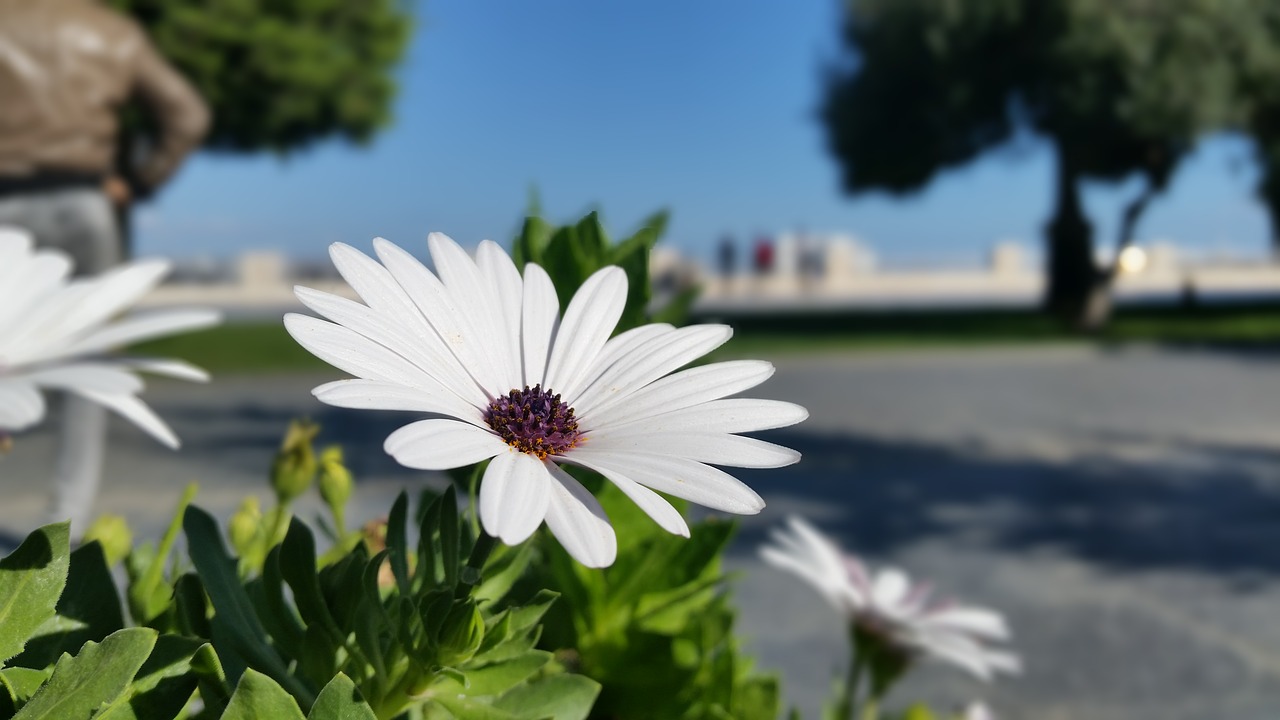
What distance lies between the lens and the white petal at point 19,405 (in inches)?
17.9

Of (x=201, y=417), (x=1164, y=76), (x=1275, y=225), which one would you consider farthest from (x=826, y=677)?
(x=1275, y=225)

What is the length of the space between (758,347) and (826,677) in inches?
487

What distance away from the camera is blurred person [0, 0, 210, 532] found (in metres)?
4.91

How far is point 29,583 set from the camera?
434 millimetres

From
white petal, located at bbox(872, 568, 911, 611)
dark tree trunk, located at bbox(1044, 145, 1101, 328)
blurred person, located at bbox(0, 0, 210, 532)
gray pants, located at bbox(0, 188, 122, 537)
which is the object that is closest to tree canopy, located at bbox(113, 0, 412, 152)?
blurred person, located at bbox(0, 0, 210, 532)

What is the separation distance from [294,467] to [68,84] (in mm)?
5001

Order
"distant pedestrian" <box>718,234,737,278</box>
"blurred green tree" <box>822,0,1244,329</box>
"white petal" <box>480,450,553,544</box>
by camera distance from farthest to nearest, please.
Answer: "distant pedestrian" <box>718,234,737,278</box>, "blurred green tree" <box>822,0,1244,329</box>, "white petal" <box>480,450,553,544</box>

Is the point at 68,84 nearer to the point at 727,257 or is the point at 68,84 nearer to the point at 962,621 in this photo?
the point at 962,621

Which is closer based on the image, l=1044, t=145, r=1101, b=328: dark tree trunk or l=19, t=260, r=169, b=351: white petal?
l=19, t=260, r=169, b=351: white petal

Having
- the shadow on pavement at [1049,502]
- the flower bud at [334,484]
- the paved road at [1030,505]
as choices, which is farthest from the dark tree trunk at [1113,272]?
the flower bud at [334,484]

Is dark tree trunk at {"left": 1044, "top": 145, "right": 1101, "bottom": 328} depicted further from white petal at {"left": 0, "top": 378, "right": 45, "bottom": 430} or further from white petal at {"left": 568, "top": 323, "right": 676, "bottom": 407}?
white petal at {"left": 0, "top": 378, "right": 45, "bottom": 430}

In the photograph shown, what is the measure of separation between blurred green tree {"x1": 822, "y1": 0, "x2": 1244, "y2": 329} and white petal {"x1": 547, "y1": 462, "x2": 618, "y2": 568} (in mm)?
19369

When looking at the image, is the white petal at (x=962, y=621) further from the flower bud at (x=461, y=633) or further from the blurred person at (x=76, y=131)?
the blurred person at (x=76, y=131)

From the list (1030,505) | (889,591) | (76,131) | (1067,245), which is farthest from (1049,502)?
(1067,245)
